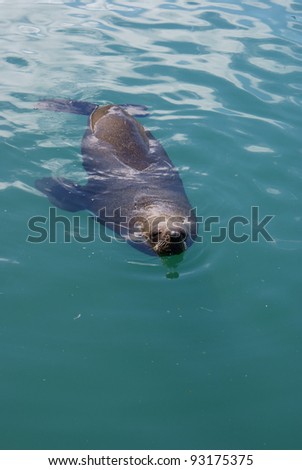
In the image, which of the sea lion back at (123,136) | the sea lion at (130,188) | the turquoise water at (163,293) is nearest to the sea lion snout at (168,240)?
the sea lion at (130,188)

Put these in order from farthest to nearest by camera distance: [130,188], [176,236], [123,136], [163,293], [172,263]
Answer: [123,136], [130,188], [172,263], [176,236], [163,293]

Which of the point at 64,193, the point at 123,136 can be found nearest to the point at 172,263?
the point at 64,193

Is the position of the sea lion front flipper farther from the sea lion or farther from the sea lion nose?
the sea lion nose

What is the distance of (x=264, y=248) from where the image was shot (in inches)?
242

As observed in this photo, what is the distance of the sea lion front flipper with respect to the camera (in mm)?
6441

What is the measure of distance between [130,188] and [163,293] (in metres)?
1.64

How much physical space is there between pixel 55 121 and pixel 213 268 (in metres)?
3.67

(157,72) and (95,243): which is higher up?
(157,72)

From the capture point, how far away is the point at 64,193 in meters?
6.57

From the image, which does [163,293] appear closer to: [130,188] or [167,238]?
[167,238]

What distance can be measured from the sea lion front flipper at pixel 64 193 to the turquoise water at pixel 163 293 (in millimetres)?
177

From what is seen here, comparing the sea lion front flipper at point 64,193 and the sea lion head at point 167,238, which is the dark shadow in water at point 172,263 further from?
the sea lion front flipper at point 64,193

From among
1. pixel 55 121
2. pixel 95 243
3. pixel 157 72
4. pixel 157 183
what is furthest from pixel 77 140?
pixel 157 72

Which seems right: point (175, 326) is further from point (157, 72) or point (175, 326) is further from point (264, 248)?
point (157, 72)
